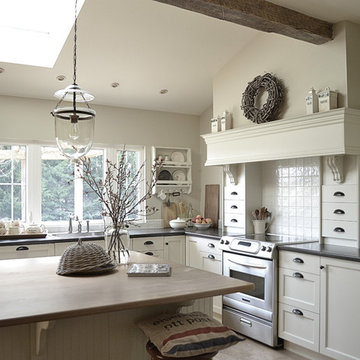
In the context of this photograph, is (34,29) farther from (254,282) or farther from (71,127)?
(254,282)

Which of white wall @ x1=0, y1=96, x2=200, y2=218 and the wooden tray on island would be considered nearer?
the wooden tray on island

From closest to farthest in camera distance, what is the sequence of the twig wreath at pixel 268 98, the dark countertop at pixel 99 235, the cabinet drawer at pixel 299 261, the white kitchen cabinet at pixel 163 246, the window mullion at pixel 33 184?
the cabinet drawer at pixel 299 261 < the twig wreath at pixel 268 98 < the dark countertop at pixel 99 235 < the white kitchen cabinet at pixel 163 246 < the window mullion at pixel 33 184

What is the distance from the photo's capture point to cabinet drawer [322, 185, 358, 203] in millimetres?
3818

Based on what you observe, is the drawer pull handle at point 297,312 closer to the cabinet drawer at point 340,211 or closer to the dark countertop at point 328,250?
the dark countertop at point 328,250

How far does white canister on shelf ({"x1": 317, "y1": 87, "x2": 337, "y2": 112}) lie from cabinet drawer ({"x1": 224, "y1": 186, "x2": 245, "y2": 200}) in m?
1.46

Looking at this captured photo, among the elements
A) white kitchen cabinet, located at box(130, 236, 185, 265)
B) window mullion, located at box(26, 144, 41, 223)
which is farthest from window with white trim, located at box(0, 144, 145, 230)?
white kitchen cabinet, located at box(130, 236, 185, 265)

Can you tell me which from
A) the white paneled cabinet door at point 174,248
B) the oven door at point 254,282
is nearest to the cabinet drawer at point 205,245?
the white paneled cabinet door at point 174,248

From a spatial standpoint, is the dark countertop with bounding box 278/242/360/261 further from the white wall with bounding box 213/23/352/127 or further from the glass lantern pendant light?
the glass lantern pendant light

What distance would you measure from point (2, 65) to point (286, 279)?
343 cm

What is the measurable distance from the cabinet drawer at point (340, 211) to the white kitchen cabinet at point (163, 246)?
A: 1837 mm

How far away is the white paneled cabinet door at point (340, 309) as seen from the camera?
10.9 feet

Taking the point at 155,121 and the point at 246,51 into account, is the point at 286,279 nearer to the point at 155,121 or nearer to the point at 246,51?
the point at 246,51

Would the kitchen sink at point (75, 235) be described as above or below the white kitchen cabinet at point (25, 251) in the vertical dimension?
above

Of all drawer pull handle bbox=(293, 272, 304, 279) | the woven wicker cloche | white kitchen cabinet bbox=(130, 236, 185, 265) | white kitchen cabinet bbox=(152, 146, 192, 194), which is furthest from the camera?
white kitchen cabinet bbox=(152, 146, 192, 194)
